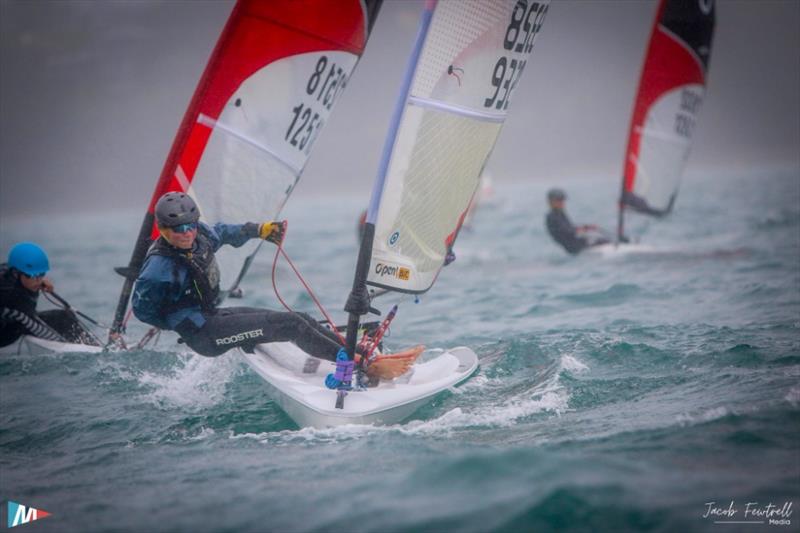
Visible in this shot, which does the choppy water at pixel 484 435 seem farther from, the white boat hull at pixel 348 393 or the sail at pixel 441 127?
the sail at pixel 441 127

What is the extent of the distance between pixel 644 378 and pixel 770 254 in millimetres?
6359

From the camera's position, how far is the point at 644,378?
410 cm

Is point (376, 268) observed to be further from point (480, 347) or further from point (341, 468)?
point (480, 347)

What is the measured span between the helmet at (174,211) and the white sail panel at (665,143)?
26.1 ft

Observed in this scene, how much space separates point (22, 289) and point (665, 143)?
9144mm

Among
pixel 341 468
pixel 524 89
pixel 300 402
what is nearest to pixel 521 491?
pixel 341 468

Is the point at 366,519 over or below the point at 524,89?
below

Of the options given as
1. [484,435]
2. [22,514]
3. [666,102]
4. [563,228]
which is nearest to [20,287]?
[22,514]

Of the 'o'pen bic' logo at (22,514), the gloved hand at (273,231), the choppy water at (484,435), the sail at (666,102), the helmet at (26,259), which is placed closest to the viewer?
the choppy water at (484,435)

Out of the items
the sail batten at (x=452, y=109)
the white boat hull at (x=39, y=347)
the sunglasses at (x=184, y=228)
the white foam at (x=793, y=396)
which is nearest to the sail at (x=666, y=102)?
the sail batten at (x=452, y=109)

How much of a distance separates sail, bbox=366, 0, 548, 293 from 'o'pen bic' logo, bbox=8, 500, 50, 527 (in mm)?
2027

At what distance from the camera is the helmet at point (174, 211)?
11.9 feet

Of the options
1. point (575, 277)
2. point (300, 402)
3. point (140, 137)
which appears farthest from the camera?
point (140, 137)

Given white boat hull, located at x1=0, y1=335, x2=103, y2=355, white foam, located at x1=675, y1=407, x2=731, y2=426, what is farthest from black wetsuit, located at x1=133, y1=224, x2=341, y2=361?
white boat hull, located at x1=0, y1=335, x2=103, y2=355
